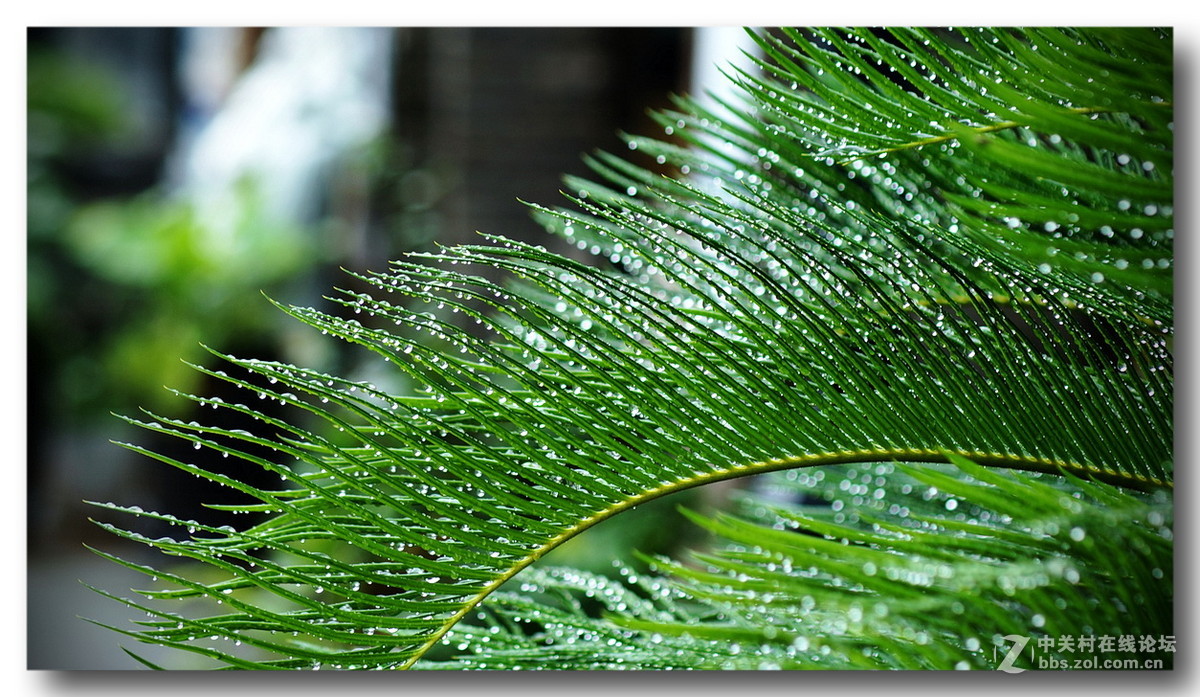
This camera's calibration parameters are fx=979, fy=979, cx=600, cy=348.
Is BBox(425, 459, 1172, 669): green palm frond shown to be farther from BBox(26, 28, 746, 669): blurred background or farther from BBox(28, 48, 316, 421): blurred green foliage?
BBox(28, 48, 316, 421): blurred green foliage

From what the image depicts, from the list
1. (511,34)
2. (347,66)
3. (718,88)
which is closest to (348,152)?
(347,66)

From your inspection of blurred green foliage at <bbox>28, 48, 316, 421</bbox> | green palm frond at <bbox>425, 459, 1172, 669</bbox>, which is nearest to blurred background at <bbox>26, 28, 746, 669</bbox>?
blurred green foliage at <bbox>28, 48, 316, 421</bbox>

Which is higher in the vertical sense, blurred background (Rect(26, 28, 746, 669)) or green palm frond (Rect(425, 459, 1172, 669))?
blurred background (Rect(26, 28, 746, 669))

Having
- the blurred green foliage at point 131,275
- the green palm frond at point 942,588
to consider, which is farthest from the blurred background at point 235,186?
the green palm frond at point 942,588

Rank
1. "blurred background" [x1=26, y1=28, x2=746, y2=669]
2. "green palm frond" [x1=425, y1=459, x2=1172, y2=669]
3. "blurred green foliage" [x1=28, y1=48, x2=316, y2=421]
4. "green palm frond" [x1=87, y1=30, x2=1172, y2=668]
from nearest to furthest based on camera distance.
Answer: "green palm frond" [x1=425, y1=459, x2=1172, y2=669]
"green palm frond" [x1=87, y1=30, x2=1172, y2=668]
"blurred background" [x1=26, y1=28, x2=746, y2=669]
"blurred green foliage" [x1=28, y1=48, x2=316, y2=421]

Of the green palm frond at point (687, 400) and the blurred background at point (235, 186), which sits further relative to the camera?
the blurred background at point (235, 186)

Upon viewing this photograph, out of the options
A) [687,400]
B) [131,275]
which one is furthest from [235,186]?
[687,400]

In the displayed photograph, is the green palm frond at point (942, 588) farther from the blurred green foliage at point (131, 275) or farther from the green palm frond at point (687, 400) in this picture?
the blurred green foliage at point (131, 275)

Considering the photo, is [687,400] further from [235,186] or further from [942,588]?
[235,186]
